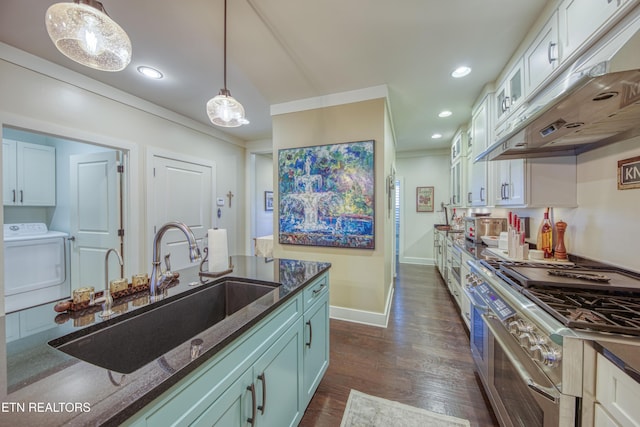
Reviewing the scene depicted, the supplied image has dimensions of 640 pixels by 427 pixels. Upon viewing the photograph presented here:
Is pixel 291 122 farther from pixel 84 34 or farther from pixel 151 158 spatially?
pixel 84 34

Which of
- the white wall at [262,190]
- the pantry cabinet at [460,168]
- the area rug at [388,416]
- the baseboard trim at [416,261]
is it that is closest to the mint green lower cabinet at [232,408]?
the area rug at [388,416]

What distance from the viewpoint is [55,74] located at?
2369 millimetres

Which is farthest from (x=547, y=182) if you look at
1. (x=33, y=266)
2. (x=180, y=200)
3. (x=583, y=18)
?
(x=33, y=266)

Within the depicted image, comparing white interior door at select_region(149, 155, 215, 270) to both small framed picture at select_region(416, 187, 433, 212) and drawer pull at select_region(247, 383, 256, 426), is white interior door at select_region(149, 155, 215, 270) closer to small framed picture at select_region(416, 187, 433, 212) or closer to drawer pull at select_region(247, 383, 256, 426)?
drawer pull at select_region(247, 383, 256, 426)

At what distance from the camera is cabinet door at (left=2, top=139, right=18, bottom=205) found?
326 centimetres

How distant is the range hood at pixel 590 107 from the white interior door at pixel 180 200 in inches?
152

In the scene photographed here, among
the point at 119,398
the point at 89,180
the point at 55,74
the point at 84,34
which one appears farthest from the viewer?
the point at 89,180

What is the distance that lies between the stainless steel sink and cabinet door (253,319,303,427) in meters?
0.32

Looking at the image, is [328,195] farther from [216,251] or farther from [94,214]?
[94,214]

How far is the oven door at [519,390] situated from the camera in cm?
87

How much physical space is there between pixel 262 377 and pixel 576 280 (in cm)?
163

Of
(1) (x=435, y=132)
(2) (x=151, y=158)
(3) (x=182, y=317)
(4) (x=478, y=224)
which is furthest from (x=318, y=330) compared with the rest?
(1) (x=435, y=132)

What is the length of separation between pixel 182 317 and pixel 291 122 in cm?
258

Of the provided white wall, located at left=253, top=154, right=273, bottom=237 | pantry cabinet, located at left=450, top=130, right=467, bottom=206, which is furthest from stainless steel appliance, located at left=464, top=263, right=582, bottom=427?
white wall, located at left=253, top=154, right=273, bottom=237
